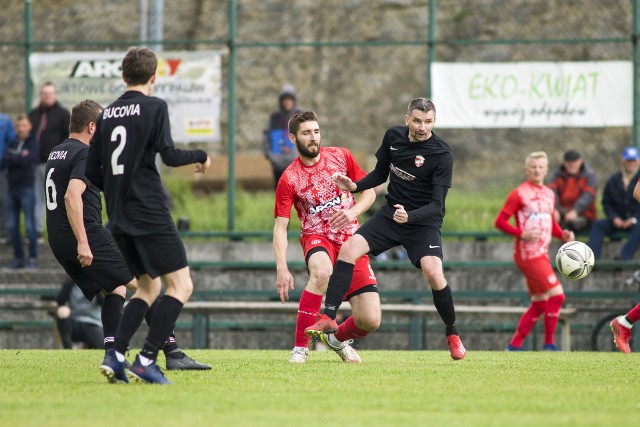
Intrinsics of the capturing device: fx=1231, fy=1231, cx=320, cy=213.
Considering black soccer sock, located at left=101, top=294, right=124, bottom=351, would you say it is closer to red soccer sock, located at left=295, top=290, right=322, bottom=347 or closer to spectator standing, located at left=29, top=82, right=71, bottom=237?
red soccer sock, located at left=295, top=290, right=322, bottom=347

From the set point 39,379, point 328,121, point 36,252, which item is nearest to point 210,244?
point 36,252

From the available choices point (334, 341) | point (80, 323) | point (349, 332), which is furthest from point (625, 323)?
point (80, 323)

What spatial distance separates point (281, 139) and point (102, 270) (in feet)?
25.5

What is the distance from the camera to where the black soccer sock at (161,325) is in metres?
7.29

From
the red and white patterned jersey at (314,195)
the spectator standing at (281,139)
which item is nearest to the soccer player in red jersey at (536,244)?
the spectator standing at (281,139)

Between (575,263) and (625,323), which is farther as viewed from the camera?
(575,263)

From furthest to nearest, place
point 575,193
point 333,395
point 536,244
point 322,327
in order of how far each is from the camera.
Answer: point 575,193, point 536,244, point 322,327, point 333,395

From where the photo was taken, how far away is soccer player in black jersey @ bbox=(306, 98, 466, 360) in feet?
30.9

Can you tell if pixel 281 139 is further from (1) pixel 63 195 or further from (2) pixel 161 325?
(2) pixel 161 325

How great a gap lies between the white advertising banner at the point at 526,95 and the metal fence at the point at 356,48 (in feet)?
12.0

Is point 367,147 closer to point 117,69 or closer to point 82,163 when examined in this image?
point 117,69

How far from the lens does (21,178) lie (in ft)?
53.9

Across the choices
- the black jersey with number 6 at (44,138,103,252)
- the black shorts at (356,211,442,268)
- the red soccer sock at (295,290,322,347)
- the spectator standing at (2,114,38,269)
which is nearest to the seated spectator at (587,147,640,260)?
the black shorts at (356,211,442,268)

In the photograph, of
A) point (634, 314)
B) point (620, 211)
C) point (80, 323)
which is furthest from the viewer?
point (620, 211)
